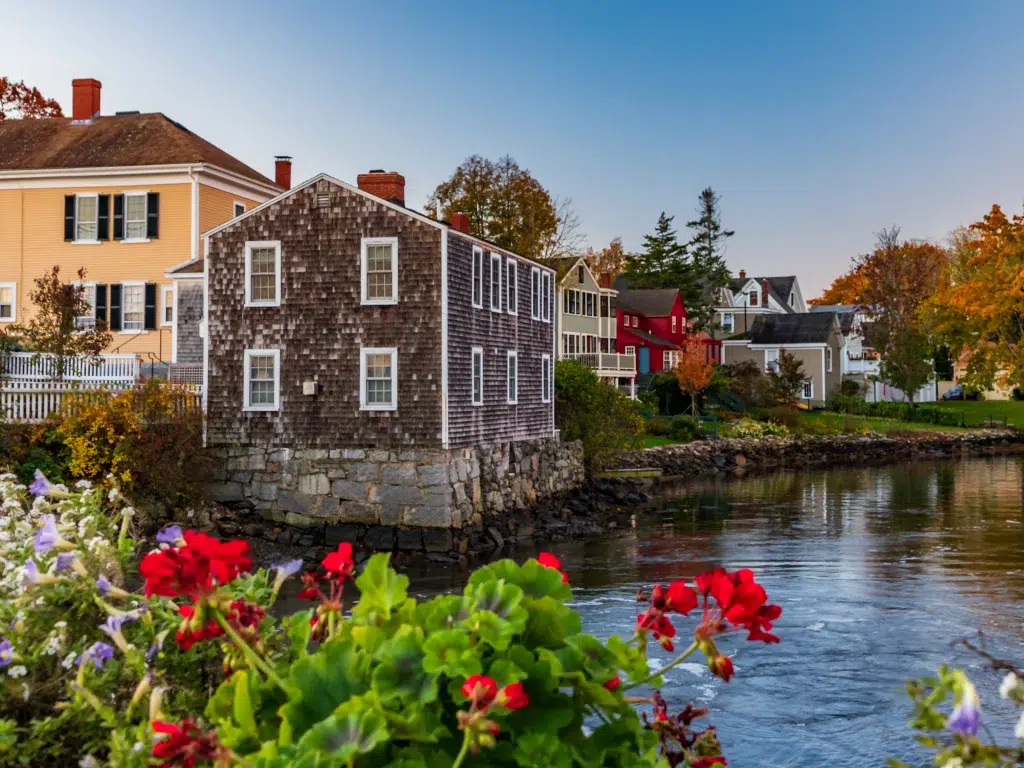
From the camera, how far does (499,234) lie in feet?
196

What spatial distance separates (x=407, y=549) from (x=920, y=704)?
24.8 meters

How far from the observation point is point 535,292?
36.8 metres

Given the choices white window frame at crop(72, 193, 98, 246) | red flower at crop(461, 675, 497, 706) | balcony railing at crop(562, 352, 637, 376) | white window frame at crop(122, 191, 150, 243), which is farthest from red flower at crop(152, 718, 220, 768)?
balcony railing at crop(562, 352, 637, 376)

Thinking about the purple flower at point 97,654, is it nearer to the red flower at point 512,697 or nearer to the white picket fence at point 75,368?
the red flower at point 512,697

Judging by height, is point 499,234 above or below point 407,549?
above

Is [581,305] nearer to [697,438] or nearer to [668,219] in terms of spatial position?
[697,438]

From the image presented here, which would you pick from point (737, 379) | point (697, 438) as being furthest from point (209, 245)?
point (737, 379)

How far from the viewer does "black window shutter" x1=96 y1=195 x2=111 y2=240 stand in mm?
38062

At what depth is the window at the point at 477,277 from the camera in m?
30.3

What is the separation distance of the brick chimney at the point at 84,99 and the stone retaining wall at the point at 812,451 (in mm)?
24577

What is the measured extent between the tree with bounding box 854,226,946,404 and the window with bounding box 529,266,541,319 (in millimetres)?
41332

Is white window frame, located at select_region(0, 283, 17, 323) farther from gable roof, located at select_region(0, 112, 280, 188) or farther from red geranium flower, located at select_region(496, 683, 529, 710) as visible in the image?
red geranium flower, located at select_region(496, 683, 529, 710)

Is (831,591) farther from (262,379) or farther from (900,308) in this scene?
(900,308)

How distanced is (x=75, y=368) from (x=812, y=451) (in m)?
42.4
